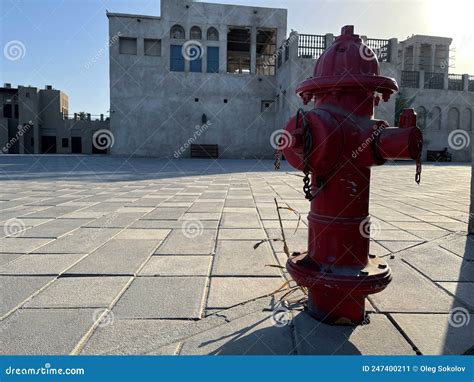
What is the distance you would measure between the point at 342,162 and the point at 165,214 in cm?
394

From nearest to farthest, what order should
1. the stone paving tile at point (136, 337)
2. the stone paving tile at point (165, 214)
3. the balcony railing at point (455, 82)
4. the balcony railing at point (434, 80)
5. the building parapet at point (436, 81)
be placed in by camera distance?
the stone paving tile at point (136, 337)
the stone paving tile at point (165, 214)
the building parapet at point (436, 81)
the balcony railing at point (434, 80)
the balcony railing at point (455, 82)

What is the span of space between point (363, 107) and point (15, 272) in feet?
9.15

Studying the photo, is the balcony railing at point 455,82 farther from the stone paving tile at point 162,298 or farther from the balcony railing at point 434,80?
the stone paving tile at point 162,298

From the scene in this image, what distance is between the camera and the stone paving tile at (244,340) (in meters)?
1.81

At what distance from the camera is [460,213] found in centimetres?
584

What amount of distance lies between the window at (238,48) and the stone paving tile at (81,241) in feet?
86.1

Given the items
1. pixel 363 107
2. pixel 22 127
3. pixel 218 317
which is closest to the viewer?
pixel 363 107

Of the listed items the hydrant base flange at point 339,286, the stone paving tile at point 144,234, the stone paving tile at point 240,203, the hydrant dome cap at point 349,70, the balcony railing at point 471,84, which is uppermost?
the balcony railing at point 471,84

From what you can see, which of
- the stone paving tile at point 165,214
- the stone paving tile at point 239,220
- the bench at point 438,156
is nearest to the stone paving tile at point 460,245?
the stone paving tile at point 239,220

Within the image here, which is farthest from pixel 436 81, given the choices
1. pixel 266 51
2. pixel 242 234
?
pixel 242 234

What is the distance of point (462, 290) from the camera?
2596 millimetres

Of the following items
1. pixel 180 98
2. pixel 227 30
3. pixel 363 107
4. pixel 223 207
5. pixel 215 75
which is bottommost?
pixel 223 207

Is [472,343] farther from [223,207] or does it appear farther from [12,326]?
[223,207]
